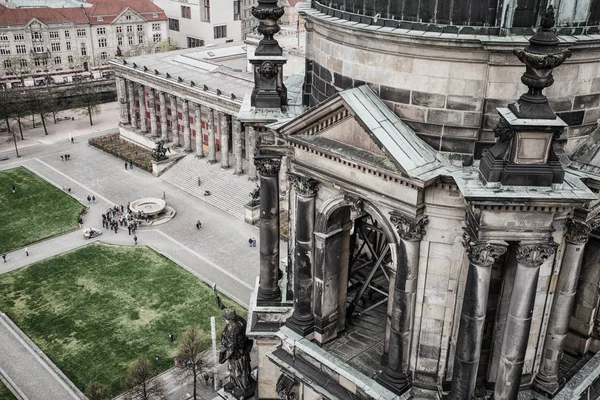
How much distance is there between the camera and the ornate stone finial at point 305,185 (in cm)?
2816

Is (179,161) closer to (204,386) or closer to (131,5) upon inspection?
(204,386)

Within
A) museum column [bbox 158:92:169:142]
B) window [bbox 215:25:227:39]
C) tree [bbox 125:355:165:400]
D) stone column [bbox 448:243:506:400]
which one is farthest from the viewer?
window [bbox 215:25:227:39]

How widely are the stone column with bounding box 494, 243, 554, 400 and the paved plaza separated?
37215 millimetres

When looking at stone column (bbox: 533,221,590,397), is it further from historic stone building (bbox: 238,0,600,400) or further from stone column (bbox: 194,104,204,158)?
stone column (bbox: 194,104,204,158)

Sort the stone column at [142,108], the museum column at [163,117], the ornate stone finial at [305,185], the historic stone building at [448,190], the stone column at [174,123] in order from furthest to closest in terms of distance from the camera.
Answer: the stone column at [142,108]
the museum column at [163,117]
the stone column at [174,123]
the ornate stone finial at [305,185]
the historic stone building at [448,190]

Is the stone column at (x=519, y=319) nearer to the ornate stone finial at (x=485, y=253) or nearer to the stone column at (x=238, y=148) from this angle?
the ornate stone finial at (x=485, y=253)

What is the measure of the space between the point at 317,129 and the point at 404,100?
13.2ft

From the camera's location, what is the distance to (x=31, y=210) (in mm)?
93500

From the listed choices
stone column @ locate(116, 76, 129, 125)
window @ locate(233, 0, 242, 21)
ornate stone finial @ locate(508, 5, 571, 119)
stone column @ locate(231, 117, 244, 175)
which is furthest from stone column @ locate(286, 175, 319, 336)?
window @ locate(233, 0, 242, 21)

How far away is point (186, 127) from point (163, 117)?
845cm

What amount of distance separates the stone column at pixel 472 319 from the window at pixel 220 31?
493ft

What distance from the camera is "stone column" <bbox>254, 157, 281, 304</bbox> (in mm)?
31797

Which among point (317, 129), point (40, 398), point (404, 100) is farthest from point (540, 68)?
point (40, 398)

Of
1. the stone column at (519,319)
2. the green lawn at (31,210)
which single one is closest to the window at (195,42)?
the green lawn at (31,210)
